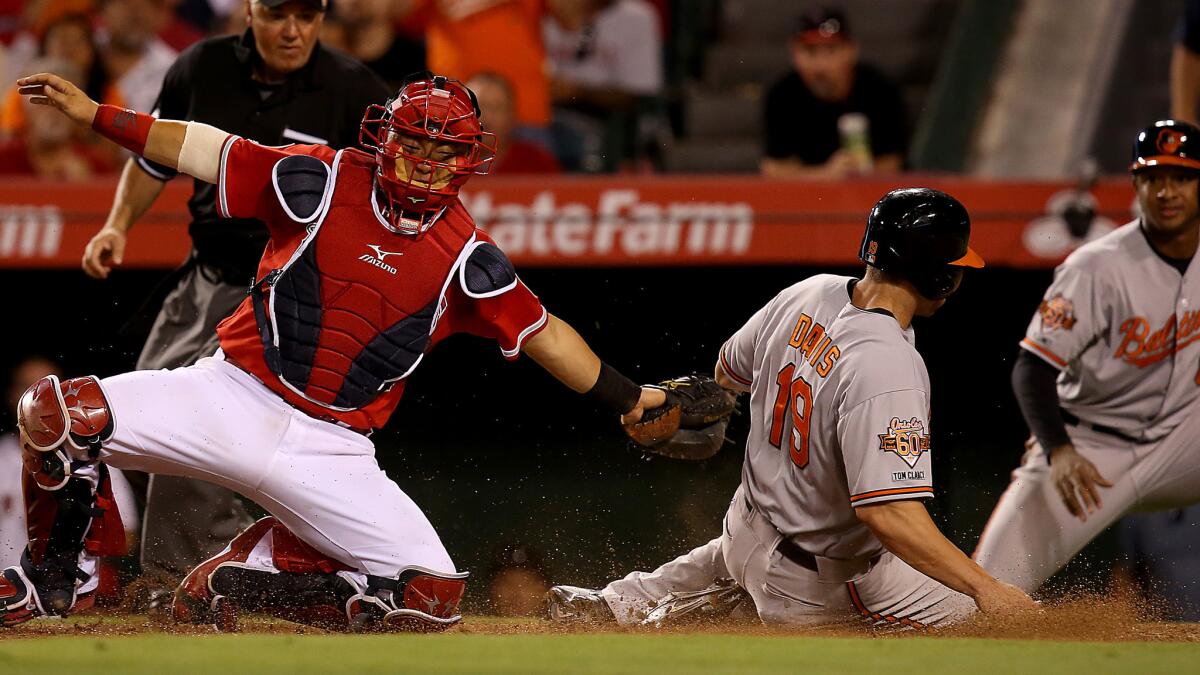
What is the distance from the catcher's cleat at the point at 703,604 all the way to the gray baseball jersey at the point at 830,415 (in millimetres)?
349

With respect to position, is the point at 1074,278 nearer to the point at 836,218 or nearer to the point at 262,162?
the point at 836,218

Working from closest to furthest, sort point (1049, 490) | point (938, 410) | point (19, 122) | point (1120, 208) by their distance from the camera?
point (1049, 490), point (1120, 208), point (938, 410), point (19, 122)

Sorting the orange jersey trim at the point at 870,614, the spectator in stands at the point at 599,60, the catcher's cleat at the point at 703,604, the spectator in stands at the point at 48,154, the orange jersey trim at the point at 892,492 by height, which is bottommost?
the catcher's cleat at the point at 703,604

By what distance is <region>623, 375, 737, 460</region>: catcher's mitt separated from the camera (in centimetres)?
444

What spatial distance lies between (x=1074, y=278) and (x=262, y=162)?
2786 mm

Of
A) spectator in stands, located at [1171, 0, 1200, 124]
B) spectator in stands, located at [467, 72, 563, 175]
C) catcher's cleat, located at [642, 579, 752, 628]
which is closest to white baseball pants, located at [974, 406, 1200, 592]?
catcher's cleat, located at [642, 579, 752, 628]

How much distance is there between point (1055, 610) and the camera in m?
4.34

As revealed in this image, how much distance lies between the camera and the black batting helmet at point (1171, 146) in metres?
5.00

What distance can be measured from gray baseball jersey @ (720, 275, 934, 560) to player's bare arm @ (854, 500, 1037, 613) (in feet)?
0.14

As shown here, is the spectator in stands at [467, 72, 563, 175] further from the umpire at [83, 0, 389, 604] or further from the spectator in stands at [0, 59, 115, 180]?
the spectator in stands at [0, 59, 115, 180]

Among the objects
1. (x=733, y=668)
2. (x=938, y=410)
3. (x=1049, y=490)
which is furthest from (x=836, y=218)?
(x=733, y=668)

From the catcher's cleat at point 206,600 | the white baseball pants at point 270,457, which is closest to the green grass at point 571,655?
the catcher's cleat at point 206,600

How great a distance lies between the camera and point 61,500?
3926 millimetres

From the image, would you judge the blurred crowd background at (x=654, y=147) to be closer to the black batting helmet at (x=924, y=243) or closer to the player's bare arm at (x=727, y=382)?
the player's bare arm at (x=727, y=382)
